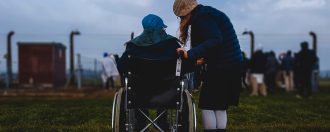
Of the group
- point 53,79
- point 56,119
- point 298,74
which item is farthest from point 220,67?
point 53,79

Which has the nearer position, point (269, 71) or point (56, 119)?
point (56, 119)

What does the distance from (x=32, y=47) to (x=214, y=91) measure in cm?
2805

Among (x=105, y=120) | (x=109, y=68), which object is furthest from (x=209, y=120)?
(x=109, y=68)

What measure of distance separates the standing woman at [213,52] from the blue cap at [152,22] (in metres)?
0.33

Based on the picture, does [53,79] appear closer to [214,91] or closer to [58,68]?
[58,68]

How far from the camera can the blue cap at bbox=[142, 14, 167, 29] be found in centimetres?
503

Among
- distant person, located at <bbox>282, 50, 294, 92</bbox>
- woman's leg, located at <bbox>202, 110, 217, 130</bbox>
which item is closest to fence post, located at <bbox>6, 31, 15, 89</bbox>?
distant person, located at <bbox>282, 50, 294, 92</bbox>

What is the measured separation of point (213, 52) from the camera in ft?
15.4

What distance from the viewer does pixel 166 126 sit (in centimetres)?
546

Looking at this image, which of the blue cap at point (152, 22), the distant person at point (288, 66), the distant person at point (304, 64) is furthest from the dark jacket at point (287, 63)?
the blue cap at point (152, 22)

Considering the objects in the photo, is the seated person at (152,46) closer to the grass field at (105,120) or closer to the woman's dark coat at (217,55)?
the woman's dark coat at (217,55)

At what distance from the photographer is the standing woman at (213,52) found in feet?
15.1

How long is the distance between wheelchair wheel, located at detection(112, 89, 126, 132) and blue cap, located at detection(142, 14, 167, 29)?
0.61 meters

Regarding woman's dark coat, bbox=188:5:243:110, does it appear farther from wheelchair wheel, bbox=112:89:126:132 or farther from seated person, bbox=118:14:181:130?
wheelchair wheel, bbox=112:89:126:132
